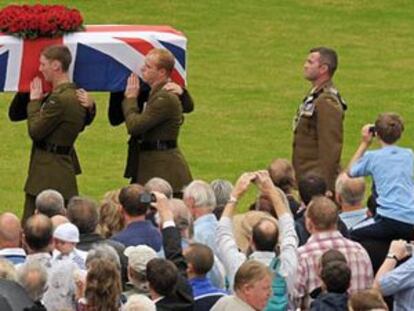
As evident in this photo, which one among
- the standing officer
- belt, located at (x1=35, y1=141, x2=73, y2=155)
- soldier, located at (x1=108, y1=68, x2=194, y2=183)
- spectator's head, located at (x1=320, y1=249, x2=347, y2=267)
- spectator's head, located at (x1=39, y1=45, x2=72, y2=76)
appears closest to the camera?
spectator's head, located at (x1=320, y1=249, x2=347, y2=267)

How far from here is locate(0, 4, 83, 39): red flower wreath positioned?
52.4 ft

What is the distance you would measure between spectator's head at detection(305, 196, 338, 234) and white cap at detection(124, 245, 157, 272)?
1.40 meters

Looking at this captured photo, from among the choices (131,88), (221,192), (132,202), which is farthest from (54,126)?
(132,202)

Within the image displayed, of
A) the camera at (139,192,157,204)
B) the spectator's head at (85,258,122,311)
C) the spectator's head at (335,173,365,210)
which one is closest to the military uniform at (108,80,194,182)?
the spectator's head at (335,173,365,210)

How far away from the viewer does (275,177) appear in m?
14.9

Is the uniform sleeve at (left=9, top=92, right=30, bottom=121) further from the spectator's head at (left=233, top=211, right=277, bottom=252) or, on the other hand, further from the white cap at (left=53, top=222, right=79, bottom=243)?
the white cap at (left=53, top=222, right=79, bottom=243)

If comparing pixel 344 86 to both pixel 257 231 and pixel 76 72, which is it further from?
pixel 257 231

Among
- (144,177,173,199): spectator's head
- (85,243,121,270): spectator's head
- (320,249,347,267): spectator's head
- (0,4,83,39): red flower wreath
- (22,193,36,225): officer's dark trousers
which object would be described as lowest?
(22,193,36,225): officer's dark trousers

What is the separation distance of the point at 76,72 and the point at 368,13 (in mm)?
14725

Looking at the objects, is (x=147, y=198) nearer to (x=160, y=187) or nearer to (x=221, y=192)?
(x=160, y=187)

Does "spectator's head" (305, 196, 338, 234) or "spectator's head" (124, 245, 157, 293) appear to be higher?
"spectator's head" (305, 196, 338, 234)

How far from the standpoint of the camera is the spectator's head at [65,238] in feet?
41.0

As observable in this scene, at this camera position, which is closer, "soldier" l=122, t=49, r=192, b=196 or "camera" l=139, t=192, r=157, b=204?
"camera" l=139, t=192, r=157, b=204

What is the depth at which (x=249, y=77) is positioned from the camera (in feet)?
83.0
